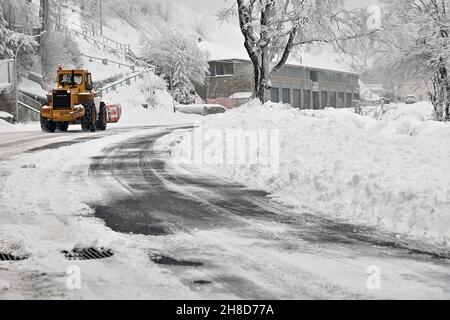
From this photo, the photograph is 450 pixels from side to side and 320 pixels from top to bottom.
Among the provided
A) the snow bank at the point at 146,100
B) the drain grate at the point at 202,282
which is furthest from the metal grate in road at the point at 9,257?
the snow bank at the point at 146,100

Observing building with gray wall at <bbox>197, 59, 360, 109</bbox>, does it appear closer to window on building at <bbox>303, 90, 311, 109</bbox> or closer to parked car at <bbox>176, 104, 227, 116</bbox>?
window on building at <bbox>303, 90, 311, 109</bbox>

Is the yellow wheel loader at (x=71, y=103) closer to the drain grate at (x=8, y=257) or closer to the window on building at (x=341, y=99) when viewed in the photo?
the drain grate at (x=8, y=257)

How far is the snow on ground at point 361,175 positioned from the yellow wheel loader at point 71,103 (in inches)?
366

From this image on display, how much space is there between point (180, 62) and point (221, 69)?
6760 mm

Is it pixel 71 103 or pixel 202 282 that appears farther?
pixel 71 103

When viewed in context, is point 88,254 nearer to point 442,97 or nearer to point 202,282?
point 202,282

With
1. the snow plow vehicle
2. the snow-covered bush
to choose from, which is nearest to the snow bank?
the snow-covered bush

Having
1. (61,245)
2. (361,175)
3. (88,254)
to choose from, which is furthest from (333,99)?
(88,254)

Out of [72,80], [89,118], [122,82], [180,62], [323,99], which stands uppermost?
[180,62]

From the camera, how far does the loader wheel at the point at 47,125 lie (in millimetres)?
23328

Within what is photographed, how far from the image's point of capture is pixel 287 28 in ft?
94.0

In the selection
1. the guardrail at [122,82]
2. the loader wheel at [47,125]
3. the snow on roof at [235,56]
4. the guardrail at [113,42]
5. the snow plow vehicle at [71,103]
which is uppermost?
the guardrail at [113,42]

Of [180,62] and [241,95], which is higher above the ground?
[180,62]

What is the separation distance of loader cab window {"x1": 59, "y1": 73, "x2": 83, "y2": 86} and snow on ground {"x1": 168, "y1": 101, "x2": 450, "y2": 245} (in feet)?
33.3
